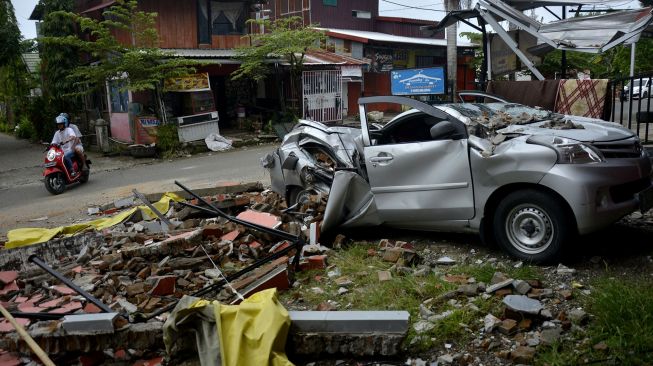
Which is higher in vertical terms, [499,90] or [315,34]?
[315,34]

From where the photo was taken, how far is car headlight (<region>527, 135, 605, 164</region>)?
4.79 meters

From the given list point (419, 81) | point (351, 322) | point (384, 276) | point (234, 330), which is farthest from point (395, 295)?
point (419, 81)

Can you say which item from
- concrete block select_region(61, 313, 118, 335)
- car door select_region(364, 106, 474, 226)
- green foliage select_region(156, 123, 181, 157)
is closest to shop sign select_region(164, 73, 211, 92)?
green foliage select_region(156, 123, 181, 157)

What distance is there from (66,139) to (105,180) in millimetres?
1569

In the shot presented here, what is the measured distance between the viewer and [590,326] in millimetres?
3832

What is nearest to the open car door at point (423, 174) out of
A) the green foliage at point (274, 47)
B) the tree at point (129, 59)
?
the tree at point (129, 59)

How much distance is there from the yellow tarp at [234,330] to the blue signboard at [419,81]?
948cm

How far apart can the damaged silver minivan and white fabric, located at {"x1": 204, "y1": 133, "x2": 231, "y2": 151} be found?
11.4 meters

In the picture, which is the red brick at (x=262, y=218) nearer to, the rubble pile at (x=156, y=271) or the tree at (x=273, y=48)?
the rubble pile at (x=156, y=271)

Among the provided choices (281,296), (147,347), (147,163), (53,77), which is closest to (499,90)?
(281,296)

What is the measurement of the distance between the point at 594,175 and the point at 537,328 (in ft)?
5.10

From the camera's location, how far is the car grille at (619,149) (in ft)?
16.4

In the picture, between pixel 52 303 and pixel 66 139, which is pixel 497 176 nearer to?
pixel 52 303

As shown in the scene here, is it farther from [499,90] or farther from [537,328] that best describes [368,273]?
[499,90]
